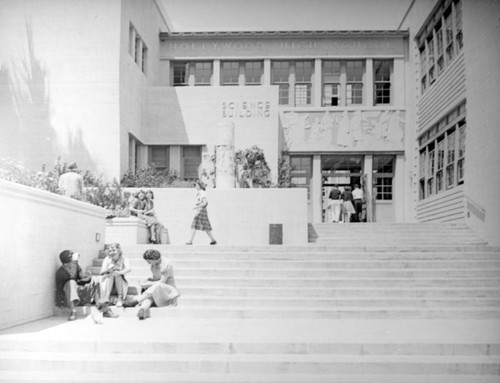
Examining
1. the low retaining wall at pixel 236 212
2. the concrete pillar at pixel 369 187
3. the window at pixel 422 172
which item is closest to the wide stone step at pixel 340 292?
the low retaining wall at pixel 236 212

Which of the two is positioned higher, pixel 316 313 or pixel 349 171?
pixel 349 171

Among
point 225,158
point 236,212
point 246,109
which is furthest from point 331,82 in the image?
point 236,212

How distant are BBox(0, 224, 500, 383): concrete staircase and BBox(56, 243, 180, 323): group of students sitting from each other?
24cm

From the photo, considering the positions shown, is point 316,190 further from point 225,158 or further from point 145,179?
point 145,179

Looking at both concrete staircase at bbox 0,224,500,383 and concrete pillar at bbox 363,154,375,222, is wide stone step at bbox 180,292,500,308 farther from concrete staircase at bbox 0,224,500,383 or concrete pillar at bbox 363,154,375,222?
concrete pillar at bbox 363,154,375,222

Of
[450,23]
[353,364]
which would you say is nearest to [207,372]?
[353,364]

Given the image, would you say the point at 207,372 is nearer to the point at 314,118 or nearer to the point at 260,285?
the point at 260,285

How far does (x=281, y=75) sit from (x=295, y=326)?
18197 millimetres

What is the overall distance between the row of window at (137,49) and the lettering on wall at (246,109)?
354 cm

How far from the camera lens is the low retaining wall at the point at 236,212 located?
53.2ft

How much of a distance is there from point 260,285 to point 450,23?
11789 mm

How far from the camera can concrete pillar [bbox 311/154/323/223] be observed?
23.2 metres

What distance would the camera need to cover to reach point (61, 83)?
1873cm

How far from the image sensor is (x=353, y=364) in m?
6.05
